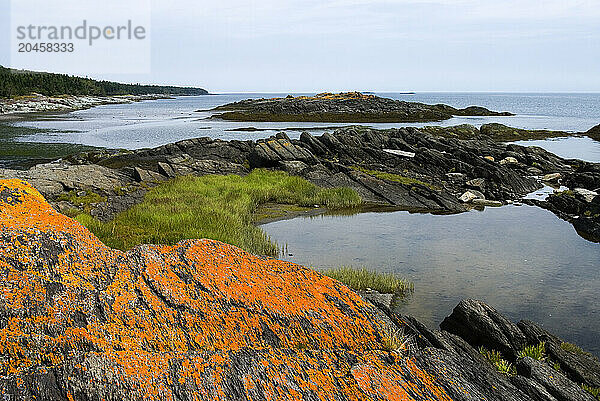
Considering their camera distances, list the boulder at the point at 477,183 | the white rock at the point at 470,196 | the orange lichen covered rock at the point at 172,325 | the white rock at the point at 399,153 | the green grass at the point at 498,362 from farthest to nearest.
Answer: the white rock at the point at 399,153 → the boulder at the point at 477,183 → the white rock at the point at 470,196 → the green grass at the point at 498,362 → the orange lichen covered rock at the point at 172,325

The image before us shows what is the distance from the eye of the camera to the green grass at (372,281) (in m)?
12.4

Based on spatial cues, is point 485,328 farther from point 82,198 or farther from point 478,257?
point 82,198

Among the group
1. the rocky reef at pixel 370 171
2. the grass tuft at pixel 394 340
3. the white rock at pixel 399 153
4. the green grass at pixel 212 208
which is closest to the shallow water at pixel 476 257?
the green grass at pixel 212 208

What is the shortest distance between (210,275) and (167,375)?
2.17 metres

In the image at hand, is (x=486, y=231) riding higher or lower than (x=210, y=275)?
lower

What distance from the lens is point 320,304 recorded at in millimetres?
6441

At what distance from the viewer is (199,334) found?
5477 mm

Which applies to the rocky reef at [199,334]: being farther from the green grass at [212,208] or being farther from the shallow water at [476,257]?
the shallow water at [476,257]

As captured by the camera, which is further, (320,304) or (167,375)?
(320,304)

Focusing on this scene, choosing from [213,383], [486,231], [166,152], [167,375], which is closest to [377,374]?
[213,383]

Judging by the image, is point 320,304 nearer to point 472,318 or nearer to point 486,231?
point 472,318

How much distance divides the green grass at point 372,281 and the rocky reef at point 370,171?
33.3 feet

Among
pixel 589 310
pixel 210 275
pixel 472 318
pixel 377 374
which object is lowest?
pixel 589 310

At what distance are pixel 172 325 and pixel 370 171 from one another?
28.4 meters
